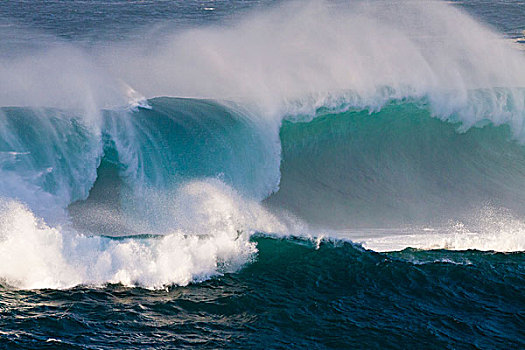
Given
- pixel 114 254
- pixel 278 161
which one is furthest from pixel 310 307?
pixel 278 161

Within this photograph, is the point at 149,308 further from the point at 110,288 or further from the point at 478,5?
the point at 478,5

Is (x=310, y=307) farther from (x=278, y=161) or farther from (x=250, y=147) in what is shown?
(x=250, y=147)

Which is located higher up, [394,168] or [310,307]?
[394,168]

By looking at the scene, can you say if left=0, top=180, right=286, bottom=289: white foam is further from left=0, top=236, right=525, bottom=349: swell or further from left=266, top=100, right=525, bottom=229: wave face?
left=266, top=100, right=525, bottom=229: wave face

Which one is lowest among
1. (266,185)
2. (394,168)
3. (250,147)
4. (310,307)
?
(310,307)

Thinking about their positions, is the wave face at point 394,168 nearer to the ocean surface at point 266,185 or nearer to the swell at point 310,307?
the ocean surface at point 266,185

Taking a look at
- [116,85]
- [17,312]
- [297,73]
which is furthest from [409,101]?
[17,312]

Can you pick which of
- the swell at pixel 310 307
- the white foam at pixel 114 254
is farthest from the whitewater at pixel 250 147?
the swell at pixel 310 307
